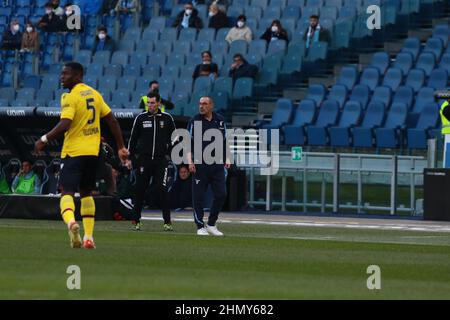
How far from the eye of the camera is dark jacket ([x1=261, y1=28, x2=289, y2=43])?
1385 inches

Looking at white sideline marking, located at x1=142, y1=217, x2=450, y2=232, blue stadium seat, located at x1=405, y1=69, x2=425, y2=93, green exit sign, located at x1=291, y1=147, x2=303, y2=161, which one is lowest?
white sideline marking, located at x1=142, y1=217, x2=450, y2=232

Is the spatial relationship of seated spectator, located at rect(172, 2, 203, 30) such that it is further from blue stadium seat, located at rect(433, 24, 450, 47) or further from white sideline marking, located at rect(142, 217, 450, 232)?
white sideline marking, located at rect(142, 217, 450, 232)

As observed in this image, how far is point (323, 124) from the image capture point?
32.7 metres

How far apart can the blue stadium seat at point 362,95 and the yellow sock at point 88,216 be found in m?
16.3

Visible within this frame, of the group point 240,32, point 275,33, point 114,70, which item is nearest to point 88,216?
point 275,33

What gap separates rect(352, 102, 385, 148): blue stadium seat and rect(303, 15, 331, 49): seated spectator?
2875mm

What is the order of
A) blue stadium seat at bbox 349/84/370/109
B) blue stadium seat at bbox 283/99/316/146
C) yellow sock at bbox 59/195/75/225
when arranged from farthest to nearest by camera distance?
blue stadium seat at bbox 349/84/370/109 → blue stadium seat at bbox 283/99/316/146 → yellow sock at bbox 59/195/75/225

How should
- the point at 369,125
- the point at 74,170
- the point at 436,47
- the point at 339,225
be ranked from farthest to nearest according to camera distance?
1. the point at 436,47
2. the point at 369,125
3. the point at 339,225
4. the point at 74,170

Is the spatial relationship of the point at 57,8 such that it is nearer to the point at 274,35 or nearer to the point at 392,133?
the point at 274,35

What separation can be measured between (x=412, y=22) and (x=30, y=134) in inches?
391

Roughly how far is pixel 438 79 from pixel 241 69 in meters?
4.87

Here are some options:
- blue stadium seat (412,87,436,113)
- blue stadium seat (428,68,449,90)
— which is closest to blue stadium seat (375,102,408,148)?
blue stadium seat (412,87,436,113)

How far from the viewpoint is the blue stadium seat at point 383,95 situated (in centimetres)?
3256
